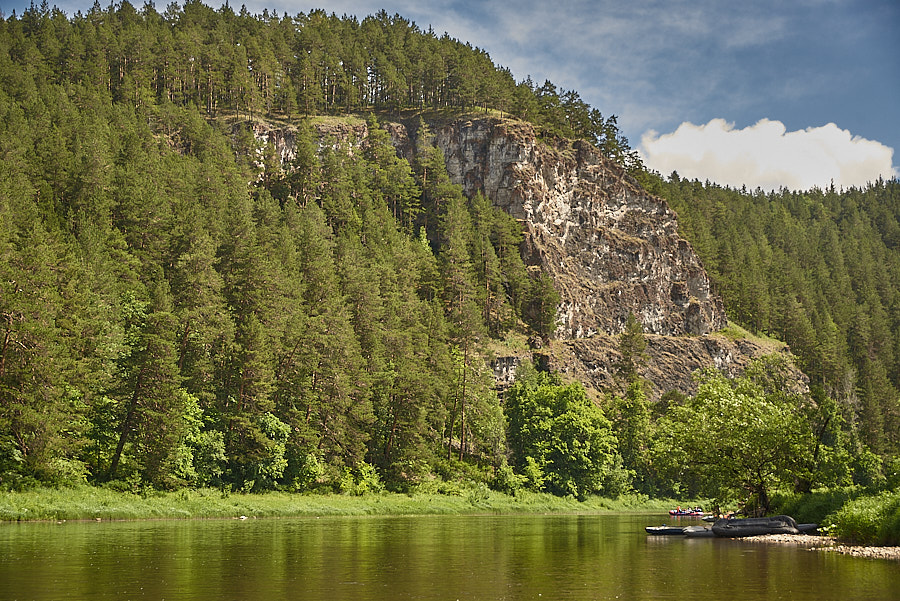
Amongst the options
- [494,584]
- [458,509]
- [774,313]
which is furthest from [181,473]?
[774,313]

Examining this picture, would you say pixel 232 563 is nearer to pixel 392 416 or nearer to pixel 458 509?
pixel 458 509

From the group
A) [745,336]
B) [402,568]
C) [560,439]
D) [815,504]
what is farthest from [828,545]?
[745,336]

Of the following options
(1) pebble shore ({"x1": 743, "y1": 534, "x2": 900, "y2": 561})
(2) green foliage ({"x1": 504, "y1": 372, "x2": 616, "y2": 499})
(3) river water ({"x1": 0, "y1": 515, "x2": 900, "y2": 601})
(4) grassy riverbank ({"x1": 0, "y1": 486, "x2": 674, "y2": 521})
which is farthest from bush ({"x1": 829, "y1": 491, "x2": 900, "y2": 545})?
(2) green foliage ({"x1": 504, "y1": 372, "x2": 616, "y2": 499})

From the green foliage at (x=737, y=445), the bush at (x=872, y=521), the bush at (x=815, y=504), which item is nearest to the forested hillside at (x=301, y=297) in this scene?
the green foliage at (x=737, y=445)

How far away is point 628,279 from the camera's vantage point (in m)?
153

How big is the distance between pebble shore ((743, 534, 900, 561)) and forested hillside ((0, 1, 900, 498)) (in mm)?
7117

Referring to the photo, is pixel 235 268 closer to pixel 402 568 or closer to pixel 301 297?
pixel 301 297

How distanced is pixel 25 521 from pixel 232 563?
23.5m

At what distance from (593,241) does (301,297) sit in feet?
273

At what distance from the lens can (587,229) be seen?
15338 centimetres

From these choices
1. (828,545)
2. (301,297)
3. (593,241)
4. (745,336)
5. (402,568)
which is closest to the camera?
(402,568)

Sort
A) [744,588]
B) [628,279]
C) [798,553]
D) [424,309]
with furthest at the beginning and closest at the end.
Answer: [628,279], [424,309], [798,553], [744,588]

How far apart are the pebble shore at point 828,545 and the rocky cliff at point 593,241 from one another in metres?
94.9

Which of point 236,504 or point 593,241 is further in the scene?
point 593,241
